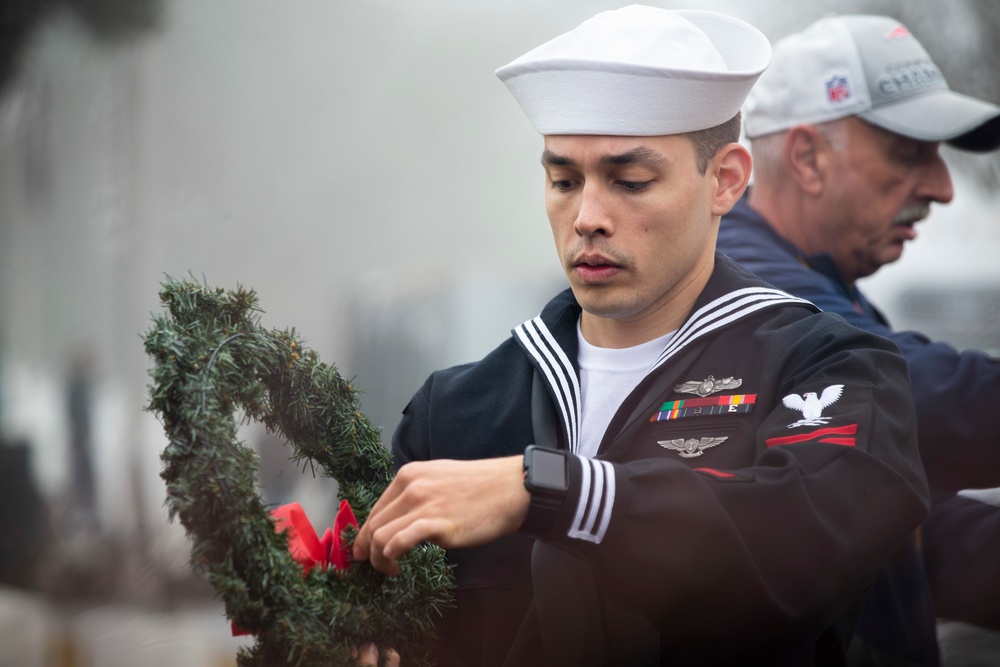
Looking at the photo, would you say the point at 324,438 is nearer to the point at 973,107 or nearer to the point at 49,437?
the point at 973,107

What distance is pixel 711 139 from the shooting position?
68.4 inches

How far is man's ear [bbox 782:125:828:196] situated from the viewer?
272 cm

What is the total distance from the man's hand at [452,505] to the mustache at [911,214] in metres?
1.85

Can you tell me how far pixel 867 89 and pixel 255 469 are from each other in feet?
6.52

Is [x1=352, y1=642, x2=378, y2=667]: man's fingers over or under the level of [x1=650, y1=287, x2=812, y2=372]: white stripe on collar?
under

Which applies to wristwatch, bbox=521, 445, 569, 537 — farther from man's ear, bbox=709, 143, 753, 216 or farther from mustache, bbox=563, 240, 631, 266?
man's ear, bbox=709, 143, 753, 216

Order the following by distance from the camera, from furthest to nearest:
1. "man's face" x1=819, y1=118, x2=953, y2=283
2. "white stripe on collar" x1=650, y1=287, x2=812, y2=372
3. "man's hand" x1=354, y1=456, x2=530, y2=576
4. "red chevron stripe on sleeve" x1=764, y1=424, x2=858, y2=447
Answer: "man's face" x1=819, y1=118, x2=953, y2=283 < "white stripe on collar" x1=650, y1=287, x2=812, y2=372 < "red chevron stripe on sleeve" x1=764, y1=424, x2=858, y2=447 < "man's hand" x1=354, y1=456, x2=530, y2=576

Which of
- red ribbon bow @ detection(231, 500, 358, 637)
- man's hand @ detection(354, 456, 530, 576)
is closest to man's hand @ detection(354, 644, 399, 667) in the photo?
red ribbon bow @ detection(231, 500, 358, 637)

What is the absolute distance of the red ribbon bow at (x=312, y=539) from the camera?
1437 mm

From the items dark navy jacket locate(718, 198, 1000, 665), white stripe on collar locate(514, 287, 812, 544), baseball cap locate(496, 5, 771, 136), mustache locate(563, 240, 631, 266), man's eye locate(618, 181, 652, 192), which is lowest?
dark navy jacket locate(718, 198, 1000, 665)

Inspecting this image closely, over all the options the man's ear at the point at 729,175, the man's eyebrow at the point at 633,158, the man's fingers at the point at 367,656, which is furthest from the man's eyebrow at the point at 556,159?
the man's fingers at the point at 367,656

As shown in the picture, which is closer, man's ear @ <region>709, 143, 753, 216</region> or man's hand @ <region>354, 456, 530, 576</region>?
man's hand @ <region>354, 456, 530, 576</region>

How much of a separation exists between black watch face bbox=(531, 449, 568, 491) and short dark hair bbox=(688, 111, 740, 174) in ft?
2.20

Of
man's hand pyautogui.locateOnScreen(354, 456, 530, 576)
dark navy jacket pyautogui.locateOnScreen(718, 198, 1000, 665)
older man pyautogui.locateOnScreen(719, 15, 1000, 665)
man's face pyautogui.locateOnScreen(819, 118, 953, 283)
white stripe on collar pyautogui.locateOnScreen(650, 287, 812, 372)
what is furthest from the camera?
man's face pyautogui.locateOnScreen(819, 118, 953, 283)
